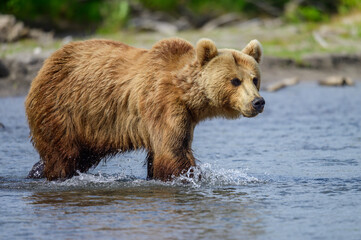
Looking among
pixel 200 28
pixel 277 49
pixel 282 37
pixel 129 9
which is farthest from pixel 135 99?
pixel 200 28

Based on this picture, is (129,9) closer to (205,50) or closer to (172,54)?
(172,54)

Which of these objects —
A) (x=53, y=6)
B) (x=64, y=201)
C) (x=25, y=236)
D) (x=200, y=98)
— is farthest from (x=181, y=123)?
(x=53, y=6)

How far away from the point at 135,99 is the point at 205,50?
2.45 ft

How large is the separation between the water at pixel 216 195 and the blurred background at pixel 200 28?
528cm

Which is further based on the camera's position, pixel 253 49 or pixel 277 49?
pixel 277 49

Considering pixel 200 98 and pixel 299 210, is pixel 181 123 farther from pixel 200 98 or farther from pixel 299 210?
pixel 299 210

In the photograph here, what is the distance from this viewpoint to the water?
4.82m

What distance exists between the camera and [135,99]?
6.16m

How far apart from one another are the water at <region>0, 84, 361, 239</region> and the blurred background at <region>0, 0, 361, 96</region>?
17.3 feet

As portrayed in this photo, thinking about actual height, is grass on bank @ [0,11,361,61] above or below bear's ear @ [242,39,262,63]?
above

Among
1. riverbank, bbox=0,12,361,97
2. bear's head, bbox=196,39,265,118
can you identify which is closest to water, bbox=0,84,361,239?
bear's head, bbox=196,39,265,118

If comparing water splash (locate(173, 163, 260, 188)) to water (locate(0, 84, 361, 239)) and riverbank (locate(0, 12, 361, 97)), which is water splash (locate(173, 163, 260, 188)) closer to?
water (locate(0, 84, 361, 239))

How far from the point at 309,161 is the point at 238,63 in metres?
1.95

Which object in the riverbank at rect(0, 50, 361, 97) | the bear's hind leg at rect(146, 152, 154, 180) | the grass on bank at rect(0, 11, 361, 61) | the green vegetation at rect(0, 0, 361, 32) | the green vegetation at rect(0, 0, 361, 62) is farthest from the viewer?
the green vegetation at rect(0, 0, 361, 32)
